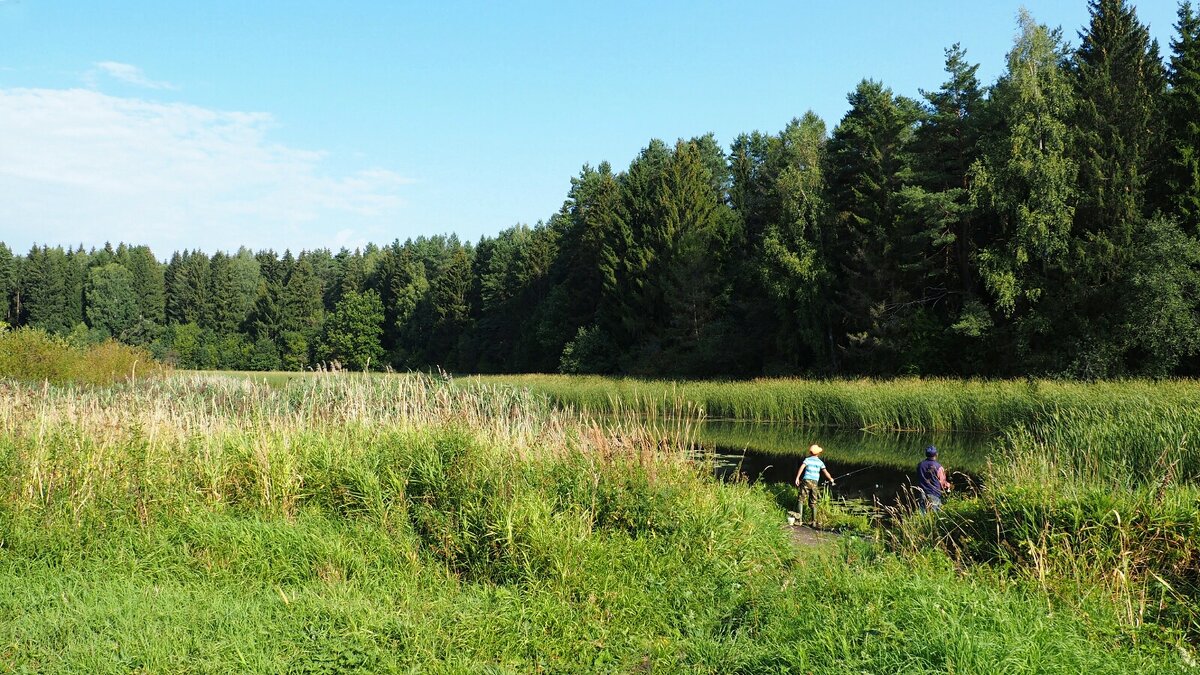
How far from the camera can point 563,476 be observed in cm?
806

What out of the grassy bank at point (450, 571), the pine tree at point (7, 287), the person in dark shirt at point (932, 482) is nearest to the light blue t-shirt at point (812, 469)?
the person in dark shirt at point (932, 482)

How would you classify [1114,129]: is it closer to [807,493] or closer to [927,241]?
[927,241]

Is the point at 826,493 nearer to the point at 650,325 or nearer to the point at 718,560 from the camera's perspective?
the point at 718,560

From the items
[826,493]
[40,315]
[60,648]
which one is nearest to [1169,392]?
[826,493]

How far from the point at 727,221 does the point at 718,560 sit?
158ft

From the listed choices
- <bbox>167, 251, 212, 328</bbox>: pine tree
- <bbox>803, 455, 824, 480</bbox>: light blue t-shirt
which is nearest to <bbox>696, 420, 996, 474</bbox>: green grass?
<bbox>803, 455, 824, 480</bbox>: light blue t-shirt

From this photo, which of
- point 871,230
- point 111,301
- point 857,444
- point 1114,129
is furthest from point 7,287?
point 1114,129

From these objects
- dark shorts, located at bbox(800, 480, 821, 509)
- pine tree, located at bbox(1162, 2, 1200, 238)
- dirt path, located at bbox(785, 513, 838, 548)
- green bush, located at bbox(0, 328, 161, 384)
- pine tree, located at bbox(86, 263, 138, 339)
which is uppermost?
pine tree, located at bbox(1162, 2, 1200, 238)

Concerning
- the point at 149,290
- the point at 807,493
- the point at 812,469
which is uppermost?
the point at 149,290

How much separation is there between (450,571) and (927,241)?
3608 cm

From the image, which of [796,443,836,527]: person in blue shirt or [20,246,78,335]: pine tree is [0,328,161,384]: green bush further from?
[20,246,78,335]: pine tree

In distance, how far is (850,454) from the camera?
69.7 feet

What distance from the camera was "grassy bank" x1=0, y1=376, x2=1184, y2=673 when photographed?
→ 4.91m

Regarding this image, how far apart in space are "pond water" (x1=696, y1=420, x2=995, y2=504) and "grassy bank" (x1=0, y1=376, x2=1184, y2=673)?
6.68 metres
